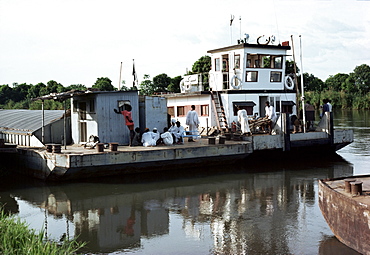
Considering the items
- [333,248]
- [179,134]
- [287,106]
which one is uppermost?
[287,106]

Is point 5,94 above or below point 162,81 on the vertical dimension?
below

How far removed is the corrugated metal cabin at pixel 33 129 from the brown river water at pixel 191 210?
1.75m

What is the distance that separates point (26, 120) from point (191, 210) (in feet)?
33.6

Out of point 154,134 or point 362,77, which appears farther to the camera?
point 362,77

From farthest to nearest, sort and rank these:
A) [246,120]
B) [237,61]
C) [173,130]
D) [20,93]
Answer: [20,93], [237,61], [246,120], [173,130]

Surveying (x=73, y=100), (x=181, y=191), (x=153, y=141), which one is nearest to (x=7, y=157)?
(x=73, y=100)

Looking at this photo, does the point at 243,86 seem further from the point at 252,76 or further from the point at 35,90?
the point at 35,90

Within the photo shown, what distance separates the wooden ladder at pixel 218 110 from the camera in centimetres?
2134

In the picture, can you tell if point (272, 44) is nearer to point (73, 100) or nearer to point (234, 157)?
point (234, 157)

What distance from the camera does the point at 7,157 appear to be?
1778cm

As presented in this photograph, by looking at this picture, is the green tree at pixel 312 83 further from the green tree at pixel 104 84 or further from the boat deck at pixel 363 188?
the boat deck at pixel 363 188

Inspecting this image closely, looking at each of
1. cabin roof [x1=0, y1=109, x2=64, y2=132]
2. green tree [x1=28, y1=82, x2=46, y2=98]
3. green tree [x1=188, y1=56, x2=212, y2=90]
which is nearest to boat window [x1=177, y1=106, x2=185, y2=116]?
cabin roof [x1=0, y1=109, x2=64, y2=132]

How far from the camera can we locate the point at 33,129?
1759cm

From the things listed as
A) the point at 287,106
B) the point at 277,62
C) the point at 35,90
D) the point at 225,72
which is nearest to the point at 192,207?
the point at 225,72
